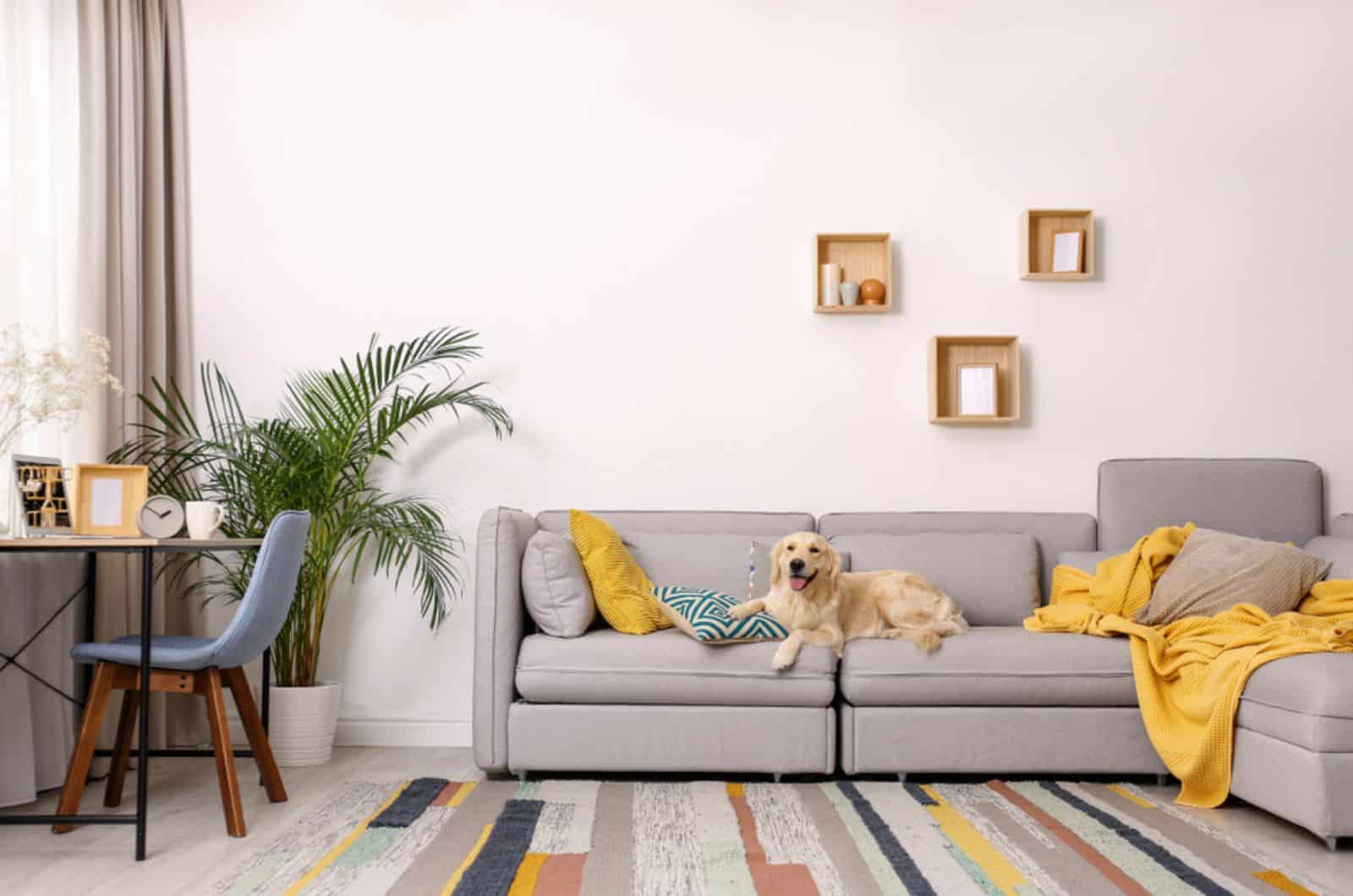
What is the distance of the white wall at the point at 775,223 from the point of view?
4.33 metres

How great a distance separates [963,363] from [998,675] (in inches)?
55.7

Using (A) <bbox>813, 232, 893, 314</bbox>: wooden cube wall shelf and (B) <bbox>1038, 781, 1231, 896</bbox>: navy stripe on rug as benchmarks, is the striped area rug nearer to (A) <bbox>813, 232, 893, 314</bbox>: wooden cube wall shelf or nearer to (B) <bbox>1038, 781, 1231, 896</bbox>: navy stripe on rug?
(B) <bbox>1038, 781, 1231, 896</bbox>: navy stripe on rug

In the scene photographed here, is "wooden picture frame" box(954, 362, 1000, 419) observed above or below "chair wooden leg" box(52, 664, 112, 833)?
Result: above

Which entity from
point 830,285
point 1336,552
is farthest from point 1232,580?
point 830,285

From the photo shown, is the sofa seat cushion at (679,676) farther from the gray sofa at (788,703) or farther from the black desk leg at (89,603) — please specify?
the black desk leg at (89,603)

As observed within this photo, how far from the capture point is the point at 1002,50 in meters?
4.41

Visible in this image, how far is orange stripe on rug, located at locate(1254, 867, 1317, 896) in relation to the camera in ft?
7.62

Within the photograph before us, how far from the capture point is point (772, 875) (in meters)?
2.44

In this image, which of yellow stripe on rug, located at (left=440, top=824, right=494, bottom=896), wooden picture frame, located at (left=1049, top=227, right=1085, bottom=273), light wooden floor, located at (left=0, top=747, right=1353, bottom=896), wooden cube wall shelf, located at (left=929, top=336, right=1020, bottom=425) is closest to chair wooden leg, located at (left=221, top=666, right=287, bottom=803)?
light wooden floor, located at (left=0, top=747, right=1353, bottom=896)

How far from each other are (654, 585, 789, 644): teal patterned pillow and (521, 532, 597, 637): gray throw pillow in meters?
0.26

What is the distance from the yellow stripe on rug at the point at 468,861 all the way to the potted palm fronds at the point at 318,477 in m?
1.22

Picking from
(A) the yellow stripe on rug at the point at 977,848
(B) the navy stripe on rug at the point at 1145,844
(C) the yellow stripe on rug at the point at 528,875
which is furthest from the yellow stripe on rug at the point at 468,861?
A: (B) the navy stripe on rug at the point at 1145,844

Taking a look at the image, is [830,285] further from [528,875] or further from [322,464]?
[528,875]

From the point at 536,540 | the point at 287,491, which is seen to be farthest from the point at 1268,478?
the point at 287,491
